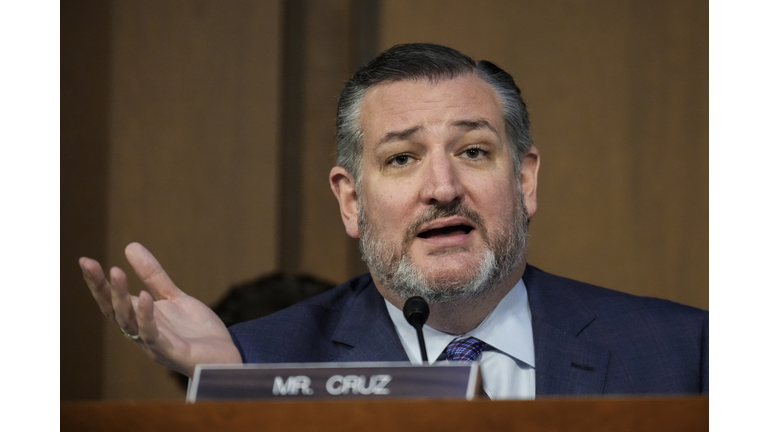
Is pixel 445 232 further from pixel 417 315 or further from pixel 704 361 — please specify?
pixel 704 361

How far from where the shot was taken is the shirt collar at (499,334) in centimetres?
196

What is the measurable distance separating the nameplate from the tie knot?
747 millimetres

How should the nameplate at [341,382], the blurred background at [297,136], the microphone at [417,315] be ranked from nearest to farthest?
the nameplate at [341,382] → the microphone at [417,315] → the blurred background at [297,136]

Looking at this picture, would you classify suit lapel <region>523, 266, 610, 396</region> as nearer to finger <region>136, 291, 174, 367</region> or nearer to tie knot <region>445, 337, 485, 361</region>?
tie knot <region>445, 337, 485, 361</region>

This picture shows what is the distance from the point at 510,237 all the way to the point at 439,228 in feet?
0.59

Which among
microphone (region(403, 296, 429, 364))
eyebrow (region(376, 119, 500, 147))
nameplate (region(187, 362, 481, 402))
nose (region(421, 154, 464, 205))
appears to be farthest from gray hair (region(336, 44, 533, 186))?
nameplate (region(187, 362, 481, 402))

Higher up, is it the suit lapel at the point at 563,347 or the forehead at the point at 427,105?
the forehead at the point at 427,105

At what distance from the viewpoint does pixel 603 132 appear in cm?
397

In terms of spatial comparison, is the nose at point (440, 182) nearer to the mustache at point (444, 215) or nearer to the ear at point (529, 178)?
the mustache at point (444, 215)

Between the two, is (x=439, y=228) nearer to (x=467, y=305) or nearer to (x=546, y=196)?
(x=467, y=305)

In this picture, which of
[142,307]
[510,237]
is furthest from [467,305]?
[142,307]

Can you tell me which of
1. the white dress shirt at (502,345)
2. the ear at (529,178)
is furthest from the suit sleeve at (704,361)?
the ear at (529,178)

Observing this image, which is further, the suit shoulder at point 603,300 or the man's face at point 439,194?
the suit shoulder at point 603,300

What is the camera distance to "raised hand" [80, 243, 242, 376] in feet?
4.55
